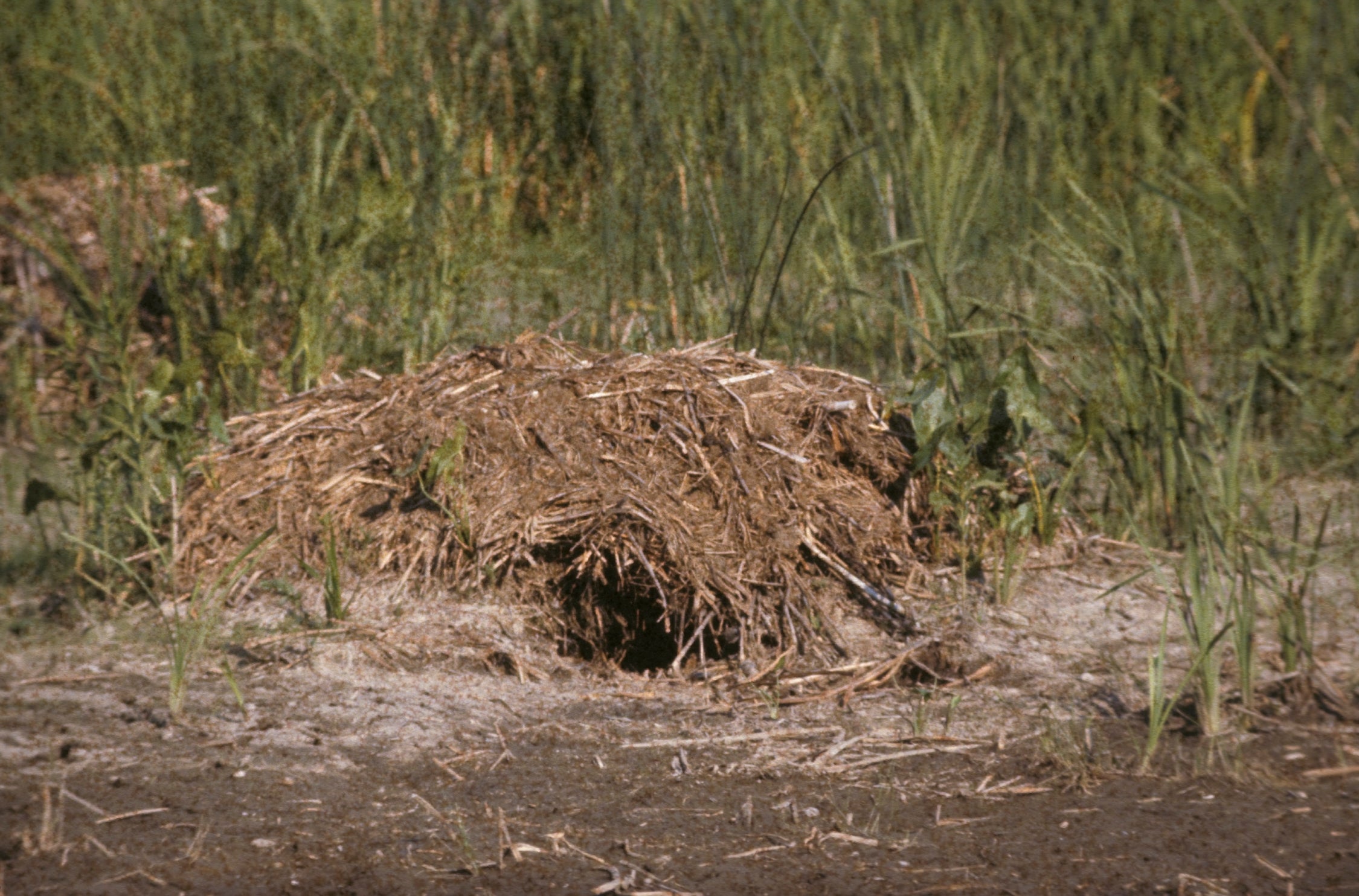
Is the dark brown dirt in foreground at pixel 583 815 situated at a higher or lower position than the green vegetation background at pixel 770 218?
lower

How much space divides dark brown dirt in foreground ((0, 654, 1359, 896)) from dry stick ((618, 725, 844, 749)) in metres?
0.02

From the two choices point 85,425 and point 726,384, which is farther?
point 85,425

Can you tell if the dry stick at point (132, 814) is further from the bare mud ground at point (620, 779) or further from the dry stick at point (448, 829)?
the dry stick at point (448, 829)

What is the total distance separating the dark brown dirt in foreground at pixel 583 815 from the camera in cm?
199

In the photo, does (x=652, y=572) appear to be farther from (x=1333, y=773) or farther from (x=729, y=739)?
(x=1333, y=773)

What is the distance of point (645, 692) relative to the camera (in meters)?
2.78

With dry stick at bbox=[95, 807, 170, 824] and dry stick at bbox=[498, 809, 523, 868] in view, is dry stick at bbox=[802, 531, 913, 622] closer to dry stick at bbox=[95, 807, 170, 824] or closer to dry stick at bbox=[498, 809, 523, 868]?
dry stick at bbox=[498, 809, 523, 868]

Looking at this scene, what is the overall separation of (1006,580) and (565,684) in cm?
103

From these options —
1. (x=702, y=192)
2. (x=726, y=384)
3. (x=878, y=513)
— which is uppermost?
(x=702, y=192)

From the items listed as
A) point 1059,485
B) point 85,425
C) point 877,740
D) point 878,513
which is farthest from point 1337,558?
point 85,425

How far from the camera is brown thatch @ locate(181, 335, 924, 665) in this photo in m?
2.99

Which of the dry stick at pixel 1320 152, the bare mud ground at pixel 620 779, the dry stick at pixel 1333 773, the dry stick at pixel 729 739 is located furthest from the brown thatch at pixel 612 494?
the dry stick at pixel 1320 152

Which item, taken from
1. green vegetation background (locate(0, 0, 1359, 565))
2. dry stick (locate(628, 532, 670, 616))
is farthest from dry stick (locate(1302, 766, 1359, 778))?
dry stick (locate(628, 532, 670, 616))

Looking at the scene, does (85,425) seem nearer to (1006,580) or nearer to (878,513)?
(878,513)
